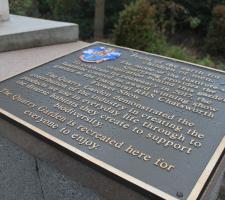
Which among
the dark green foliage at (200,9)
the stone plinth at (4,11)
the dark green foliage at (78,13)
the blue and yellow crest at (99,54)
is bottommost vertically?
the dark green foliage at (78,13)

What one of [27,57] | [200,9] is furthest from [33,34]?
[200,9]

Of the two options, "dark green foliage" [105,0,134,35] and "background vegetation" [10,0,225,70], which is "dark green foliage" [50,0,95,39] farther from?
"dark green foliage" [105,0,134,35]

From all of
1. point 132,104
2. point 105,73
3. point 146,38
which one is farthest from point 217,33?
point 132,104

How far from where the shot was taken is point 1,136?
254 centimetres

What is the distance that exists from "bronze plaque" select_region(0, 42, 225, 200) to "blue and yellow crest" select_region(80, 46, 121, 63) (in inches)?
0.5

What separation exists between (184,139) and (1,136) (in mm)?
1354

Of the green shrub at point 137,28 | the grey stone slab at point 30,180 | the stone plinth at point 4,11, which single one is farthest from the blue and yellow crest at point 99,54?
the green shrub at point 137,28

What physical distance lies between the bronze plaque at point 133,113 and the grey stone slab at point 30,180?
24 cm

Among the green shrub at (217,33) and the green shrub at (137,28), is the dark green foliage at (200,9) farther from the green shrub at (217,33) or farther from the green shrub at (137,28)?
the green shrub at (137,28)

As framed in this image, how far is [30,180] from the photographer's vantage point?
8.30 ft

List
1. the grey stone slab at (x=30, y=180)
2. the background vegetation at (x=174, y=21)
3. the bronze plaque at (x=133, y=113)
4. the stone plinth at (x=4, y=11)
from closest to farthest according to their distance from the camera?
the bronze plaque at (x=133, y=113) → the grey stone slab at (x=30, y=180) → the stone plinth at (x=4, y=11) → the background vegetation at (x=174, y=21)

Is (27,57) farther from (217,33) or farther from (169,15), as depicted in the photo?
(169,15)

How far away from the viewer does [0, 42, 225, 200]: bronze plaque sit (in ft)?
6.63

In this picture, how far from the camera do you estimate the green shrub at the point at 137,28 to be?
17.9ft
